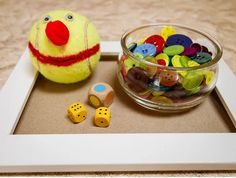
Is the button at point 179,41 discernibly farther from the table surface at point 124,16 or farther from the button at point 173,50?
the table surface at point 124,16

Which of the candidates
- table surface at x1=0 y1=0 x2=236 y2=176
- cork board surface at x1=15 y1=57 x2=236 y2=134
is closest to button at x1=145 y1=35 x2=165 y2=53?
cork board surface at x1=15 y1=57 x2=236 y2=134

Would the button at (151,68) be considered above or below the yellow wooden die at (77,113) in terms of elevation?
above

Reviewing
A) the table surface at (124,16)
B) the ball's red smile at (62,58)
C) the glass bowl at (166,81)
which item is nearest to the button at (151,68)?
the glass bowl at (166,81)

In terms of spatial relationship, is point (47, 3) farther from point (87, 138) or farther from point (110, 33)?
point (87, 138)

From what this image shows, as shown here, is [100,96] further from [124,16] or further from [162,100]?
[124,16]

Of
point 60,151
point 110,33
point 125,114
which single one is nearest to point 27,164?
point 60,151

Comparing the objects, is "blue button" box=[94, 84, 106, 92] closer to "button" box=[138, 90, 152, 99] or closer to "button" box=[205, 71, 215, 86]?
"button" box=[138, 90, 152, 99]

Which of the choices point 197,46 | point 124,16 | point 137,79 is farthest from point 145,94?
point 124,16
